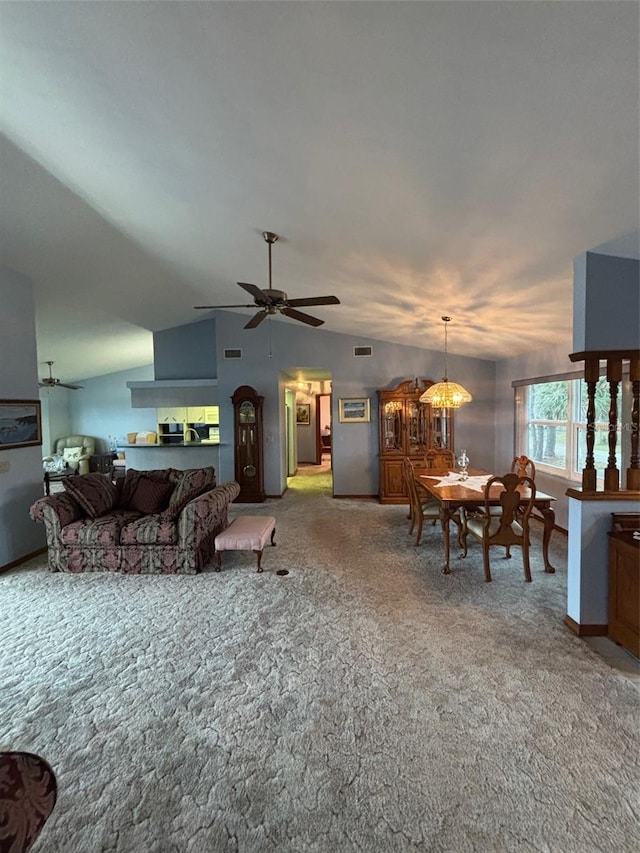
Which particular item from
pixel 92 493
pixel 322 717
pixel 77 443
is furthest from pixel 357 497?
pixel 77 443

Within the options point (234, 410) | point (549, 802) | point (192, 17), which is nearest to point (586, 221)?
point (192, 17)

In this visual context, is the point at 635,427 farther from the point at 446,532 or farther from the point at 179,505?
the point at 179,505

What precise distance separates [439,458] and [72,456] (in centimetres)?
959

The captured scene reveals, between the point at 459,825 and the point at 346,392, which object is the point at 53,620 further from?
the point at 346,392

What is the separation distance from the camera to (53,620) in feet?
10.00

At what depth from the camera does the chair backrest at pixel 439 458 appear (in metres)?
6.55

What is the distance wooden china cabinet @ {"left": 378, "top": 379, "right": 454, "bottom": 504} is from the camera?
6621mm

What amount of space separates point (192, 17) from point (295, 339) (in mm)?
5399

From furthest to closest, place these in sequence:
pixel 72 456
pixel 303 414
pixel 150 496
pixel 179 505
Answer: pixel 303 414 < pixel 72 456 < pixel 150 496 < pixel 179 505

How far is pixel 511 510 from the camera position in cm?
353

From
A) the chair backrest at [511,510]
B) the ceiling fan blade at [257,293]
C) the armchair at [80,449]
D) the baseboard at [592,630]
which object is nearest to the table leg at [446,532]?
the chair backrest at [511,510]

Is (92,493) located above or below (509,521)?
above

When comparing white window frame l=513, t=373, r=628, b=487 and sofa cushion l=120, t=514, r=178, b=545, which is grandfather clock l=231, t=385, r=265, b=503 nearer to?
sofa cushion l=120, t=514, r=178, b=545

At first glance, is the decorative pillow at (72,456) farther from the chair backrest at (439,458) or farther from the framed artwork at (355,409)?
the chair backrest at (439,458)
